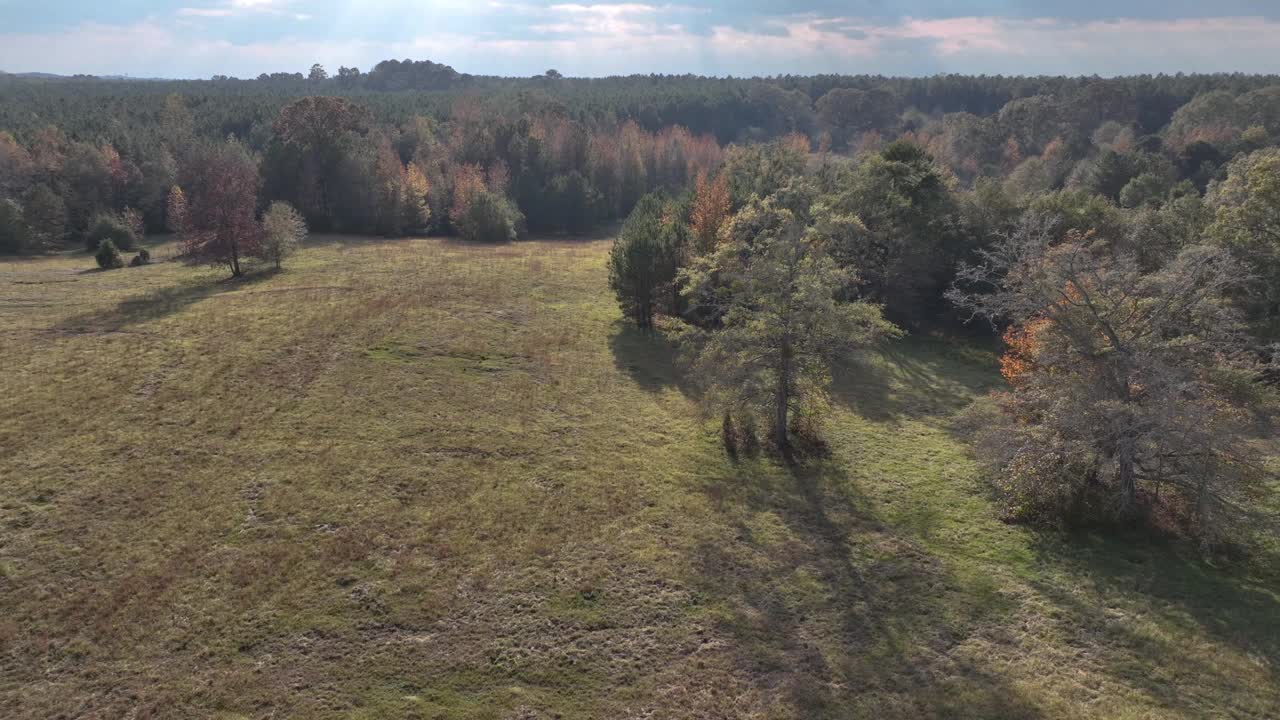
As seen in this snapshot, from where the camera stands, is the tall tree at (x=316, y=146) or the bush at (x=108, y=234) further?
the tall tree at (x=316, y=146)

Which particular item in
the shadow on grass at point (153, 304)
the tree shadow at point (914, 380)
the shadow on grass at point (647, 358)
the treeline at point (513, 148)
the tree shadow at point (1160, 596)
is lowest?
the tree shadow at point (1160, 596)

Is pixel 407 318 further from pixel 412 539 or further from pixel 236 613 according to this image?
pixel 236 613

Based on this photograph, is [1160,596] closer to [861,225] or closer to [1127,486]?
[1127,486]

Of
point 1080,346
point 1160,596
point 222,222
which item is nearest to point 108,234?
point 222,222

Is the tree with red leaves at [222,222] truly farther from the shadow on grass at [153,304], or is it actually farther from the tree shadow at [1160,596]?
the tree shadow at [1160,596]

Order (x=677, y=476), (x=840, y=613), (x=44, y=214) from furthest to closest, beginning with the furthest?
(x=44, y=214)
(x=677, y=476)
(x=840, y=613)

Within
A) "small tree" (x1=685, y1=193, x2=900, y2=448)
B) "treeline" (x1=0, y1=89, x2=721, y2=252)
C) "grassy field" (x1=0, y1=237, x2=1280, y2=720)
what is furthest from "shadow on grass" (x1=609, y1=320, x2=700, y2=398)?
"treeline" (x1=0, y1=89, x2=721, y2=252)

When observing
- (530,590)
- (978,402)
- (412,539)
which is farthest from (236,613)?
(978,402)

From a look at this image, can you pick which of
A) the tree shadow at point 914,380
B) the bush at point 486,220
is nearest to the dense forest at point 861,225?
the bush at point 486,220
